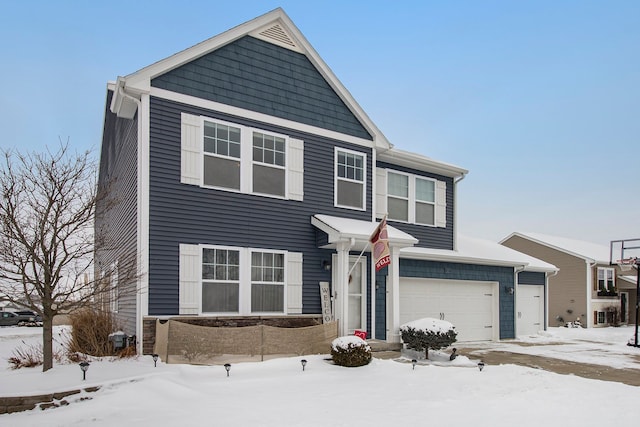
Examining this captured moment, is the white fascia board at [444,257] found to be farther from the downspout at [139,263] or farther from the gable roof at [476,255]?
the downspout at [139,263]

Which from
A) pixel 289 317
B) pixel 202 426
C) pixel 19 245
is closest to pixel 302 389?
pixel 202 426

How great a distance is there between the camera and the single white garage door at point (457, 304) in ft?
50.6

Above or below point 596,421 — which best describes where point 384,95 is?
above

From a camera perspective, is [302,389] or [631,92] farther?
[631,92]

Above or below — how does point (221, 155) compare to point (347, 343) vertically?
above

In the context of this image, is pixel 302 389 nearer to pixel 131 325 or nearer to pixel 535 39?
pixel 131 325

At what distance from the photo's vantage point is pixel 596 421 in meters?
7.05

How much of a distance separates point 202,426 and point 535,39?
674 inches

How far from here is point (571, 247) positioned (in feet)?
99.2

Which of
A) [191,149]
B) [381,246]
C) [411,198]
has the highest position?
[191,149]

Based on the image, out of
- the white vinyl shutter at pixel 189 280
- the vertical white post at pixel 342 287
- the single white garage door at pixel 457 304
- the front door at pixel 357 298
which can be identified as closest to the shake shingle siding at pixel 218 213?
the white vinyl shutter at pixel 189 280

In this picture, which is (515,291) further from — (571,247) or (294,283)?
(571,247)

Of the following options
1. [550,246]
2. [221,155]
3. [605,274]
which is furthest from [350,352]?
[605,274]

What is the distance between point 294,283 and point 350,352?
2.68 metres
